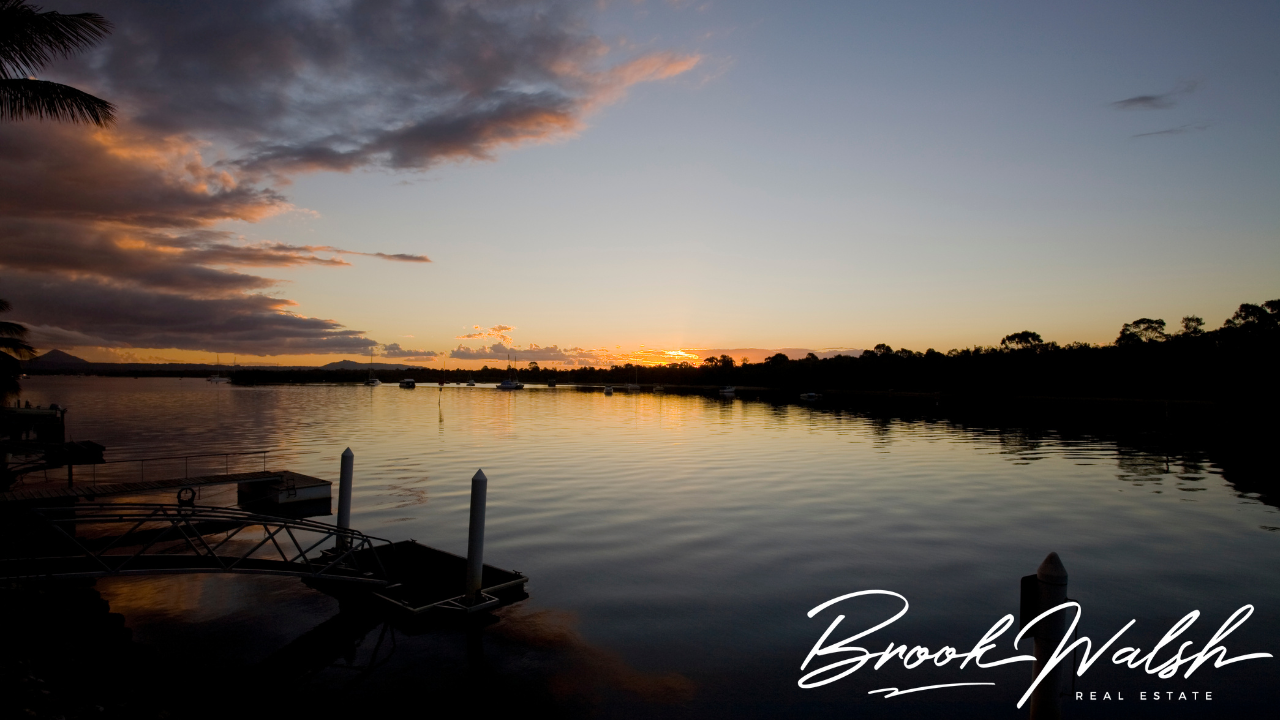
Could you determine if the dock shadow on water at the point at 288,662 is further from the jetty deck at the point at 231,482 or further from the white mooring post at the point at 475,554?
the jetty deck at the point at 231,482

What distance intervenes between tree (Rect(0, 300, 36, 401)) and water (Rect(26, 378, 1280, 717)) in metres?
18.4

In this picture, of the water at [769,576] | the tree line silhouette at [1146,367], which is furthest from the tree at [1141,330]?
the water at [769,576]

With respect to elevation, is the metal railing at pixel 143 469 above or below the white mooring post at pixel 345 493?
below

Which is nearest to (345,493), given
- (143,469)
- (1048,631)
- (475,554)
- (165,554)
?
(165,554)

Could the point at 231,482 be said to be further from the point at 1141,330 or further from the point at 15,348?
the point at 1141,330

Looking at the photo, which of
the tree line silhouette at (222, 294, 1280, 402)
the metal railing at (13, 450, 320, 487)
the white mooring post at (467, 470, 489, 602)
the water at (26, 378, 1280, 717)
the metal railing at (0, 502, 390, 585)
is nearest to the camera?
the metal railing at (0, 502, 390, 585)

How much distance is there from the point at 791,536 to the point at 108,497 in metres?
26.7

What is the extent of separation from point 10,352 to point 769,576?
5528 cm

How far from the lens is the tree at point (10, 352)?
146ft

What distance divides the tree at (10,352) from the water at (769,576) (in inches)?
725

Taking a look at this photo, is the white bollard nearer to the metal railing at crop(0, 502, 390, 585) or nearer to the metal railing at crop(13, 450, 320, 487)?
the metal railing at crop(0, 502, 390, 585)

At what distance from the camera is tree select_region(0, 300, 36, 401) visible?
146 feet
